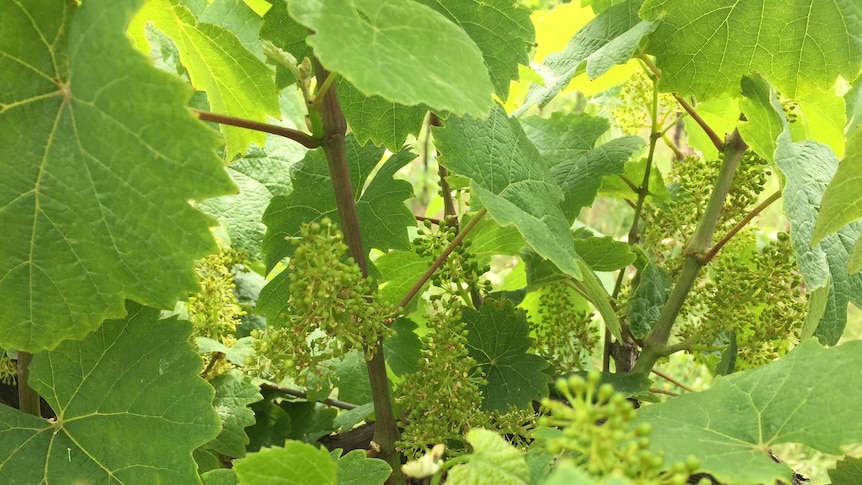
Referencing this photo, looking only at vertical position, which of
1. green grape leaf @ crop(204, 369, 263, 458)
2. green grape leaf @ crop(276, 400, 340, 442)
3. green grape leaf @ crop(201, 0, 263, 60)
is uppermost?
green grape leaf @ crop(201, 0, 263, 60)

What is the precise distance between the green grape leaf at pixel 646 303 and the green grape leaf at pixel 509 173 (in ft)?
0.78

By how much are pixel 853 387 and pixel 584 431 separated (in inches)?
12.9

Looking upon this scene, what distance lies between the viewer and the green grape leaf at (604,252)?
3.65ft

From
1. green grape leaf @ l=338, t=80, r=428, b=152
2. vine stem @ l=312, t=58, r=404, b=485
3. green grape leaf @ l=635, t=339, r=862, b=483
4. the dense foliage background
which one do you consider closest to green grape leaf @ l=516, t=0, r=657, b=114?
the dense foliage background

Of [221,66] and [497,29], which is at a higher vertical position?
[497,29]

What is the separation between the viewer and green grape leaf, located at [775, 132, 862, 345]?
91 cm

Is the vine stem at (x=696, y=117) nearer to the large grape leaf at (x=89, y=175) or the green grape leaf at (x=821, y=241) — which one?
the green grape leaf at (x=821, y=241)

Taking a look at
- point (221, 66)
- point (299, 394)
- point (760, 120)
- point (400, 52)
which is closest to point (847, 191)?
point (760, 120)

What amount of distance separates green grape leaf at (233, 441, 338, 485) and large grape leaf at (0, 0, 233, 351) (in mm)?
202

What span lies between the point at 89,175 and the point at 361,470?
1.16 ft

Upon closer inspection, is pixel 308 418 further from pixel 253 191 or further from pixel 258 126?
pixel 258 126

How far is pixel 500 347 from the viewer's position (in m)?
1.11

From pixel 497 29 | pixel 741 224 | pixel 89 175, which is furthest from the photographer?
pixel 741 224

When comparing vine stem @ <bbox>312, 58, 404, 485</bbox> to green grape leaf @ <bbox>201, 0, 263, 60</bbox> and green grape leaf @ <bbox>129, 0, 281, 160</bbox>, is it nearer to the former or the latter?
green grape leaf @ <bbox>129, 0, 281, 160</bbox>
